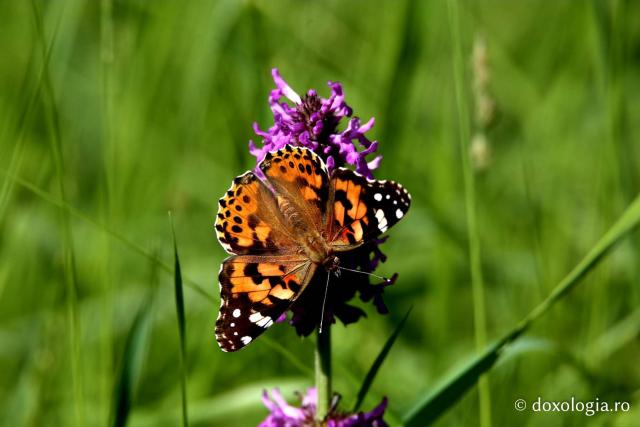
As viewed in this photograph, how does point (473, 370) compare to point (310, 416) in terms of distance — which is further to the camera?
point (310, 416)

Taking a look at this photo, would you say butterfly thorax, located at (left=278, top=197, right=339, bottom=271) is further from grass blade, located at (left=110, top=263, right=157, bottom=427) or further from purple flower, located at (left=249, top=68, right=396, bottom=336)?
grass blade, located at (left=110, top=263, right=157, bottom=427)

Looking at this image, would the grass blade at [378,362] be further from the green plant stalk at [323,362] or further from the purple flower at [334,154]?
the purple flower at [334,154]

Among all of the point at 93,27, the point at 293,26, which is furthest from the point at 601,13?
the point at 93,27

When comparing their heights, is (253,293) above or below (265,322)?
above

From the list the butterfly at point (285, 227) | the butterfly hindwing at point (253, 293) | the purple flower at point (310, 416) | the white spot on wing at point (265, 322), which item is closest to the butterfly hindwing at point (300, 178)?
the butterfly at point (285, 227)

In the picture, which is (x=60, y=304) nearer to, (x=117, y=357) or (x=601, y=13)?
(x=117, y=357)

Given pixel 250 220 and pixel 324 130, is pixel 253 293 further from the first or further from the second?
pixel 324 130

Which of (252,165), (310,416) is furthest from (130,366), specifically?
(252,165)

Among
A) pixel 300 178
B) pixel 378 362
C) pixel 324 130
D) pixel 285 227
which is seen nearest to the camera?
pixel 378 362

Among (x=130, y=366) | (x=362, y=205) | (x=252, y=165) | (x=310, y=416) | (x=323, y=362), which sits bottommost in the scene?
(x=310, y=416)
